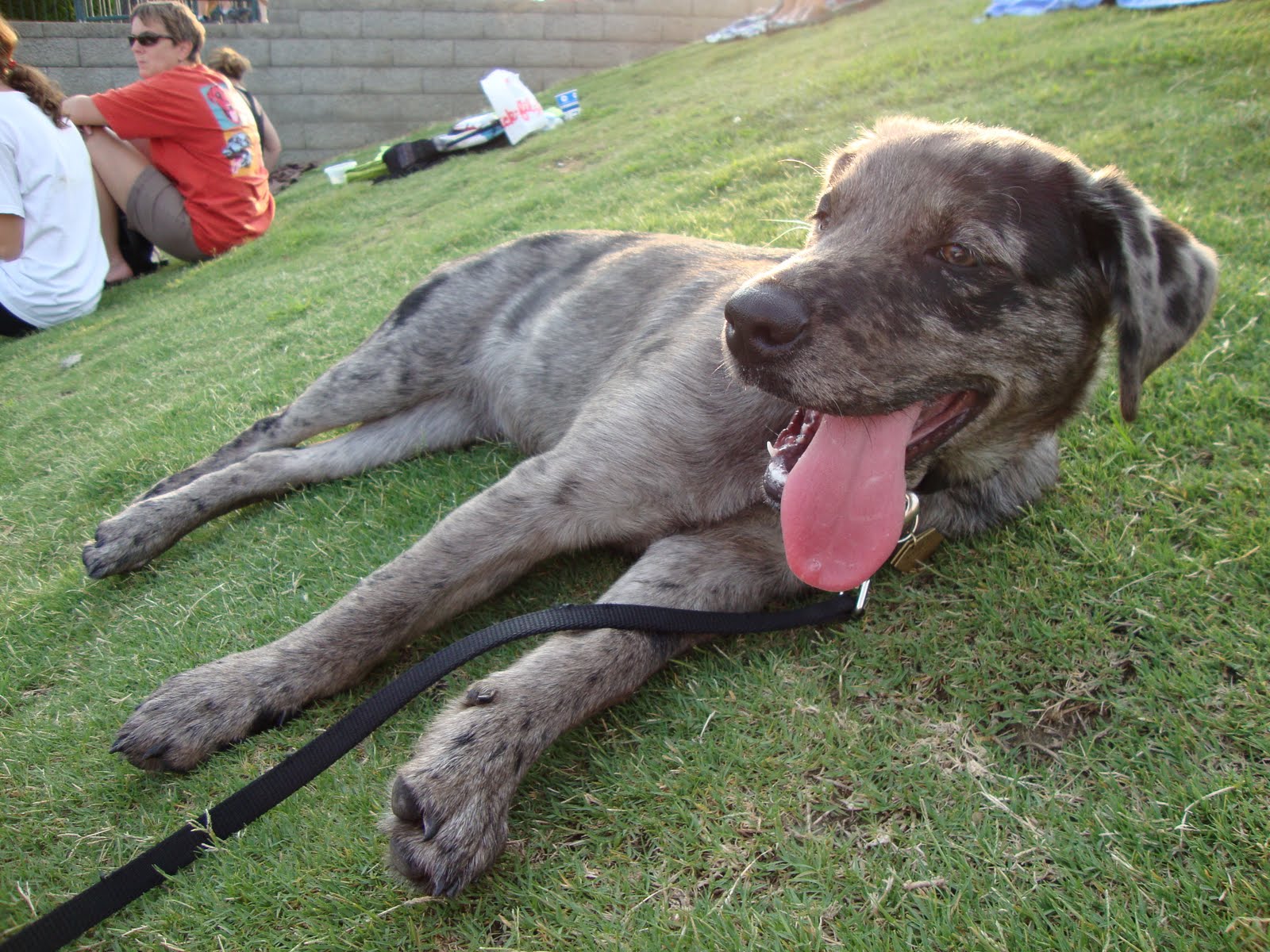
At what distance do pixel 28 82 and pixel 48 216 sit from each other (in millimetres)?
1578

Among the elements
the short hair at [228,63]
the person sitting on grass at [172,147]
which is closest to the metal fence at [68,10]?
the short hair at [228,63]

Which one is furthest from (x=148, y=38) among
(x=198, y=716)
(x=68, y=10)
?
(x=198, y=716)

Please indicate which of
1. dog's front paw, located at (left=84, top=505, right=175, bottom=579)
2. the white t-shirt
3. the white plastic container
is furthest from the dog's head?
the white plastic container

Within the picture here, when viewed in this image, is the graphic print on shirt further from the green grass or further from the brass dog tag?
the brass dog tag

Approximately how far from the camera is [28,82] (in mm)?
9164

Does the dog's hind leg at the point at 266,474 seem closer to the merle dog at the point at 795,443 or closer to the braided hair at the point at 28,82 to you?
the merle dog at the point at 795,443

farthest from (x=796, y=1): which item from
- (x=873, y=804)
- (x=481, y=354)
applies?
(x=873, y=804)

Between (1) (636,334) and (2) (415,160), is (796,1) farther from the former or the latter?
(1) (636,334)

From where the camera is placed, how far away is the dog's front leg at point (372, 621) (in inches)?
96.4

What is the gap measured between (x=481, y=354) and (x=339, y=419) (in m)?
0.80

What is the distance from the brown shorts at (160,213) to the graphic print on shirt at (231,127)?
816mm

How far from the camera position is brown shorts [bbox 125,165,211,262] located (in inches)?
409

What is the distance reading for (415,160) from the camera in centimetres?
1350

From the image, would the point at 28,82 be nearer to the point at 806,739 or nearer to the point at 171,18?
the point at 171,18
